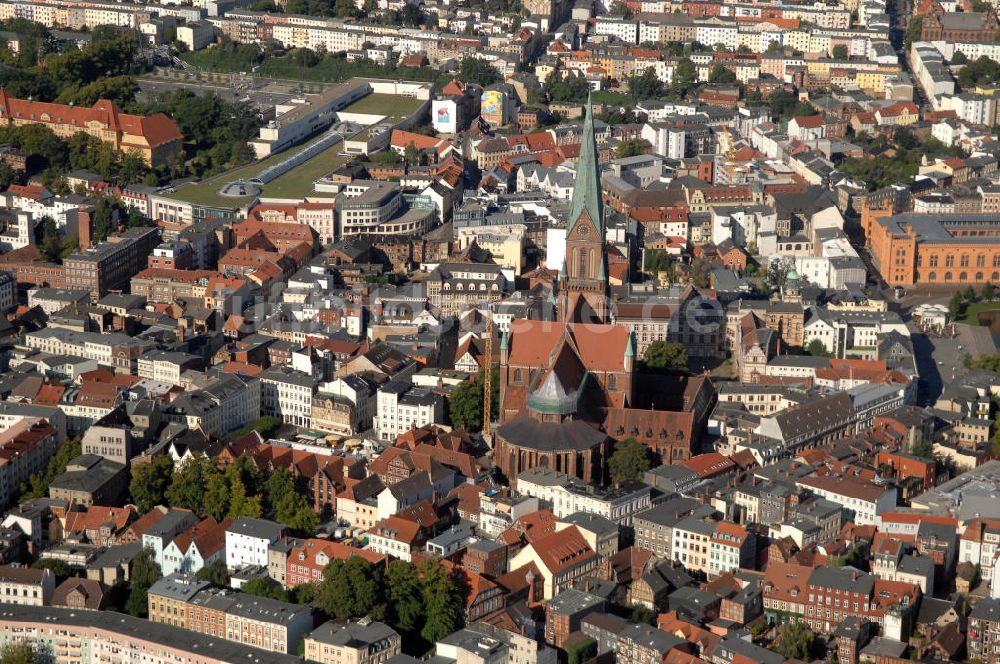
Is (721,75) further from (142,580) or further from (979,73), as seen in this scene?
(142,580)

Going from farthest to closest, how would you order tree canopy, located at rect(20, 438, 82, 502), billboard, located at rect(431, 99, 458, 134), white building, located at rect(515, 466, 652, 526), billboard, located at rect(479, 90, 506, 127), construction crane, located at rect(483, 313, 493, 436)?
billboard, located at rect(479, 90, 506, 127) < billboard, located at rect(431, 99, 458, 134) < construction crane, located at rect(483, 313, 493, 436) < tree canopy, located at rect(20, 438, 82, 502) < white building, located at rect(515, 466, 652, 526)

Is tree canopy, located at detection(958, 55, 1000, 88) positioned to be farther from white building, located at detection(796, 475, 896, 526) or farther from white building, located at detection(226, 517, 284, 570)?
white building, located at detection(226, 517, 284, 570)

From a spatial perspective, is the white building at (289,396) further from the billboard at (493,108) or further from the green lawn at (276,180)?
the billboard at (493,108)

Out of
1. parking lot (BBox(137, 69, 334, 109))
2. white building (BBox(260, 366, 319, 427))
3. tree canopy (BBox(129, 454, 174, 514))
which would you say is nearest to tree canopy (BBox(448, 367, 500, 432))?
white building (BBox(260, 366, 319, 427))

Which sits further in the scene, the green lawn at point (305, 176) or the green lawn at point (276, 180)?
the green lawn at point (305, 176)

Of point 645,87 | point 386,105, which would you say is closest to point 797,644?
point 386,105

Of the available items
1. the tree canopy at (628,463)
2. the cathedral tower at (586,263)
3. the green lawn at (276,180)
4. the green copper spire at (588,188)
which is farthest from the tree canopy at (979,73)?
the tree canopy at (628,463)
